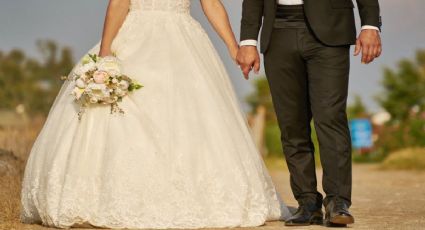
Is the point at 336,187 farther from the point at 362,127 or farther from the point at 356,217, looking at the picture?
the point at 362,127

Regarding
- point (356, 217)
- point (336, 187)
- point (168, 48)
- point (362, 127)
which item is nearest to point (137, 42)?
point (168, 48)

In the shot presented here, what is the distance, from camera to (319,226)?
6.86 meters

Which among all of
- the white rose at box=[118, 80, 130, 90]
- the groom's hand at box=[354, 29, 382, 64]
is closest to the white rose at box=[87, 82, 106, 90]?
the white rose at box=[118, 80, 130, 90]

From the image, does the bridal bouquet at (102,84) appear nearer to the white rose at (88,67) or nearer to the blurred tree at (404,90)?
the white rose at (88,67)

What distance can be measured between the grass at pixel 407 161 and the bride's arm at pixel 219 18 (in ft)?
38.8

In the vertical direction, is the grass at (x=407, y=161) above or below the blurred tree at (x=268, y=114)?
above

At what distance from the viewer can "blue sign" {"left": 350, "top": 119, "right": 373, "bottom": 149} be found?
44781 mm

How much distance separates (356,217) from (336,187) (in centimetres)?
135

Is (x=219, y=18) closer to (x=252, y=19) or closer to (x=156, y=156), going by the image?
(x=252, y=19)

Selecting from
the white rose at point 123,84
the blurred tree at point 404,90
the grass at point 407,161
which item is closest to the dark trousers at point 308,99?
the white rose at point 123,84

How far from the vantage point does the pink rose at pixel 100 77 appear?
276 inches

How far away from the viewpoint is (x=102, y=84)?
23.0ft

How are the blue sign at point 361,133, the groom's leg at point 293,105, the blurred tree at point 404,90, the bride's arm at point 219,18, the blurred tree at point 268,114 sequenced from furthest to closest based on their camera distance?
the blue sign at point 361,133 < the blurred tree at point 404,90 < the blurred tree at point 268,114 < the bride's arm at point 219,18 < the groom's leg at point 293,105

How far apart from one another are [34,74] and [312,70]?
4670 cm
